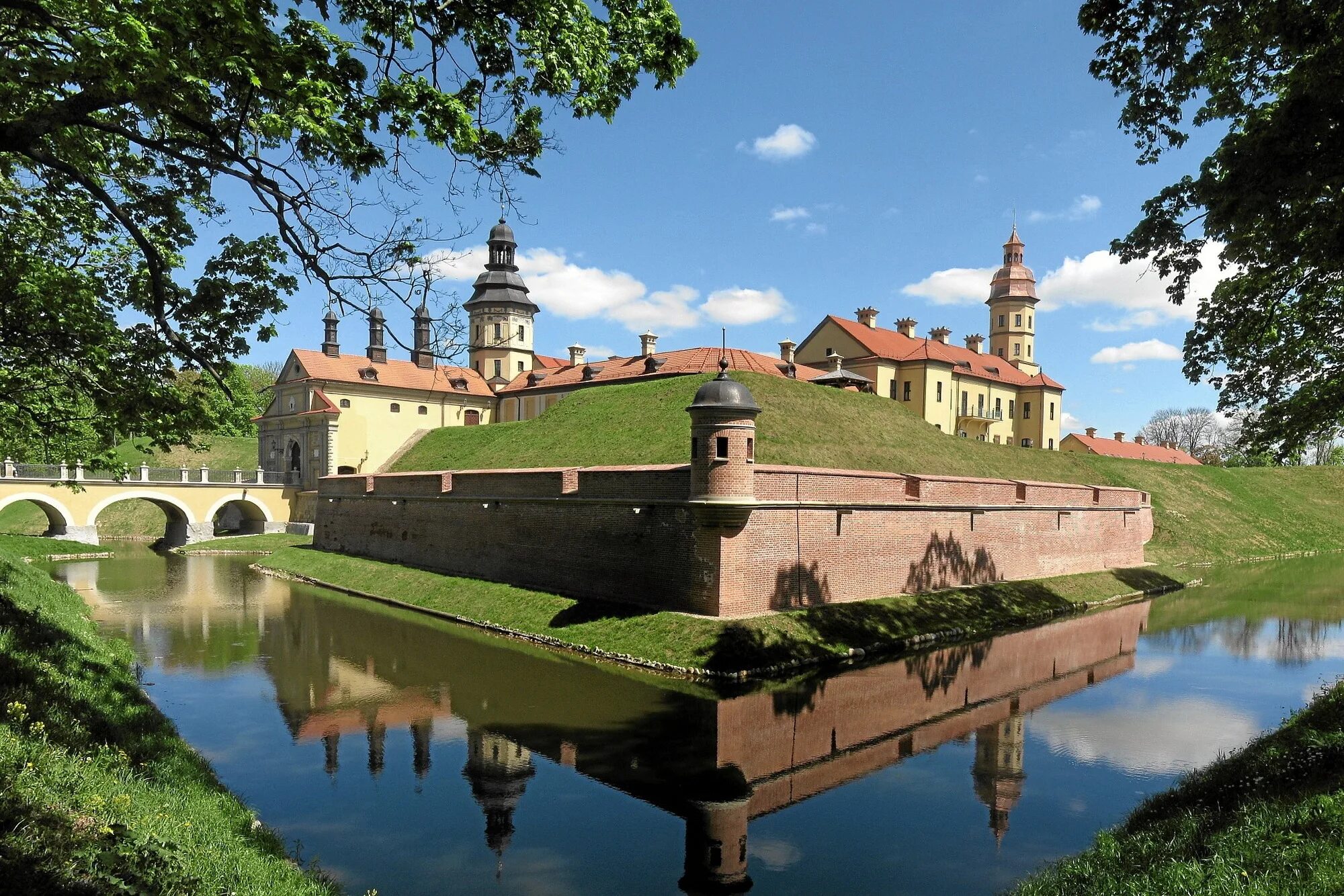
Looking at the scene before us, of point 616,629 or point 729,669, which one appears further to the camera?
point 616,629

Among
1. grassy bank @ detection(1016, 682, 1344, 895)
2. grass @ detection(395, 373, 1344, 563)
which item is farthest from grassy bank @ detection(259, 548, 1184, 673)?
grassy bank @ detection(1016, 682, 1344, 895)

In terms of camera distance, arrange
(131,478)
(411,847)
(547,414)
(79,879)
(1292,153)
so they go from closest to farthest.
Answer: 1. (79,879)
2. (1292,153)
3. (411,847)
4. (547,414)
5. (131,478)

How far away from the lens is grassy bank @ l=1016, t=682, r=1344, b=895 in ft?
16.8

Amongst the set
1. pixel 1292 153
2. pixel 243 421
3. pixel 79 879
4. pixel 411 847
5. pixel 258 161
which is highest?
pixel 1292 153

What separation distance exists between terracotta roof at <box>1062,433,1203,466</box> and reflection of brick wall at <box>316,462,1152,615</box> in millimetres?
45650

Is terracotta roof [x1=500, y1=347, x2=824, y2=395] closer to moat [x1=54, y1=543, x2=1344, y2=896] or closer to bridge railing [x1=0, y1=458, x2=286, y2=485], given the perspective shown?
bridge railing [x1=0, y1=458, x2=286, y2=485]

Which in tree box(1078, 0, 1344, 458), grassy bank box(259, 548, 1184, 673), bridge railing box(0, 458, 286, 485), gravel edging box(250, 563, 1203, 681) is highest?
tree box(1078, 0, 1344, 458)

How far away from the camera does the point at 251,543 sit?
4075cm

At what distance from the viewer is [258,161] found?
581cm

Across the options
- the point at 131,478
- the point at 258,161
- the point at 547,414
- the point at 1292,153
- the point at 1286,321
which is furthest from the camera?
the point at 131,478

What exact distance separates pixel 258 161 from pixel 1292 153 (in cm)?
887

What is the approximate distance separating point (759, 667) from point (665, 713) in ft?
9.93

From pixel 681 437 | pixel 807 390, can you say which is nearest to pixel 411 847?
pixel 681 437

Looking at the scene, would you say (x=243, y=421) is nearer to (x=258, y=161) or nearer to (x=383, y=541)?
(x=258, y=161)
